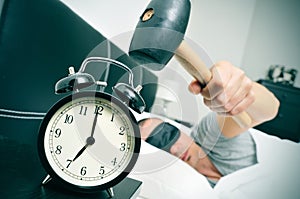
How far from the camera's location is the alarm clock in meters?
0.43

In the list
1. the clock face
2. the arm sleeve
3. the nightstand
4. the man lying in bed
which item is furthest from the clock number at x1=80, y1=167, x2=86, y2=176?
the nightstand

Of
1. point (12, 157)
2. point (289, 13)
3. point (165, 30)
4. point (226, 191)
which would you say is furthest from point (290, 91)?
point (12, 157)

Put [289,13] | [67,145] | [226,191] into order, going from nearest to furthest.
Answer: [67,145] < [226,191] < [289,13]

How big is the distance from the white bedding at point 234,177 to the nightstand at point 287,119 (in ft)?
5.46

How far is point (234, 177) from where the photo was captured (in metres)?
1.02

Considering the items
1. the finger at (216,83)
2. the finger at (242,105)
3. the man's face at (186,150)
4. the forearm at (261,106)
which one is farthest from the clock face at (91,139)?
the man's face at (186,150)

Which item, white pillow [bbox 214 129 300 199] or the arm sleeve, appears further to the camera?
the arm sleeve

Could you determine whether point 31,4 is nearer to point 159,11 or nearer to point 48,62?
point 48,62

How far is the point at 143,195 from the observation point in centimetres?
69

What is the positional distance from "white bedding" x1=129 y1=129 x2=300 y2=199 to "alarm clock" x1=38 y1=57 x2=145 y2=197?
0.95 ft

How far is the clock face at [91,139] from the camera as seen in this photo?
43cm

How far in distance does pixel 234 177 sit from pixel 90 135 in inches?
32.1

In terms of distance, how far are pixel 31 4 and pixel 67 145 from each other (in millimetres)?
A: 419

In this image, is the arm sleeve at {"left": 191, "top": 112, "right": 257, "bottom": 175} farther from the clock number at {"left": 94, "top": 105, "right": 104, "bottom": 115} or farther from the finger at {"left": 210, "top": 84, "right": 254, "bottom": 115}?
the clock number at {"left": 94, "top": 105, "right": 104, "bottom": 115}
